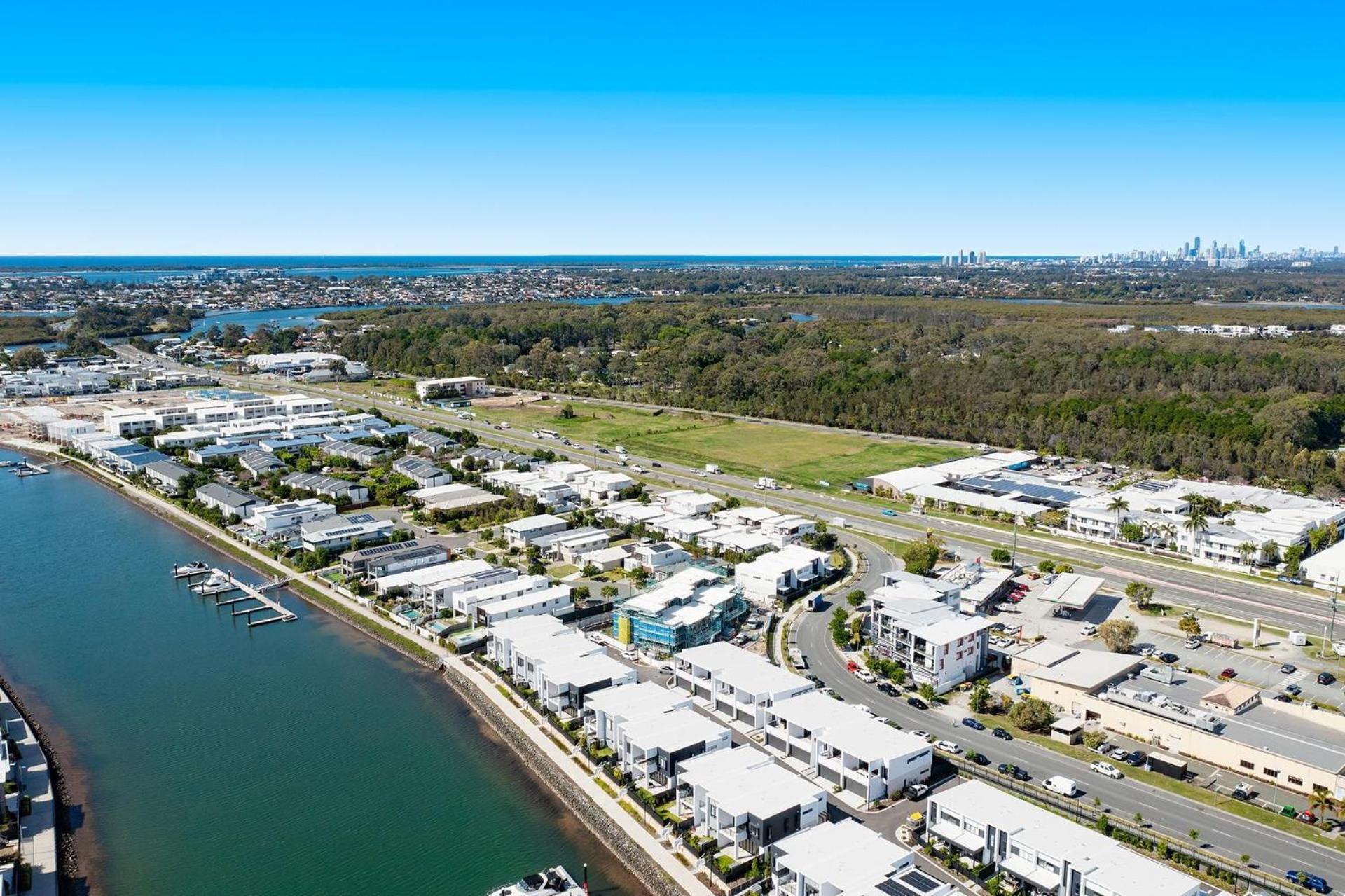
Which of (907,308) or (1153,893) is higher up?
(907,308)

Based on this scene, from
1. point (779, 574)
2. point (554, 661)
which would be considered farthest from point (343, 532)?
point (779, 574)

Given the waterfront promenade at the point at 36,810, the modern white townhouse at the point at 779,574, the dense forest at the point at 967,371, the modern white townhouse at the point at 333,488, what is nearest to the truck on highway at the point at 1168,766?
the modern white townhouse at the point at 779,574

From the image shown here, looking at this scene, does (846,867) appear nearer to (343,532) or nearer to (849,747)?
(849,747)

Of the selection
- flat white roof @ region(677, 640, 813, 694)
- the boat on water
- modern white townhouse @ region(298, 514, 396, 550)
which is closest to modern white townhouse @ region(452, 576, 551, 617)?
flat white roof @ region(677, 640, 813, 694)

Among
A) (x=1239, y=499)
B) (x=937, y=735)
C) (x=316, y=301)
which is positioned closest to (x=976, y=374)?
(x=1239, y=499)

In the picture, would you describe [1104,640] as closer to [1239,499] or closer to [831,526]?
[831,526]

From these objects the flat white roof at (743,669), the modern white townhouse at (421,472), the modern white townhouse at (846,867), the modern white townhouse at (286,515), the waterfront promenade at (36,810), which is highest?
the modern white townhouse at (421,472)

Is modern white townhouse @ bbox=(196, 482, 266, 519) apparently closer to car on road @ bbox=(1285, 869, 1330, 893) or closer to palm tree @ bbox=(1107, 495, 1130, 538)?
palm tree @ bbox=(1107, 495, 1130, 538)

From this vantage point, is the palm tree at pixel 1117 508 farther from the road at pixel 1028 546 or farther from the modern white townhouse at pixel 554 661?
the modern white townhouse at pixel 554 661
